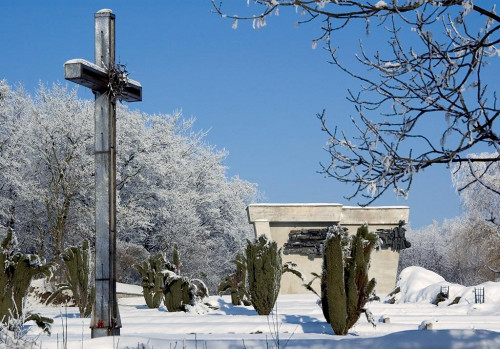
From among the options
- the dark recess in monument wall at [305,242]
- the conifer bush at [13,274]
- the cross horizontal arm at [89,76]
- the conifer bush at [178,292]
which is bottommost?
the conifer bush at [178,292]

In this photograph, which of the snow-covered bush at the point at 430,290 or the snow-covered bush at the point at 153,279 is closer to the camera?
the snow-covered bush at the point at 153,279

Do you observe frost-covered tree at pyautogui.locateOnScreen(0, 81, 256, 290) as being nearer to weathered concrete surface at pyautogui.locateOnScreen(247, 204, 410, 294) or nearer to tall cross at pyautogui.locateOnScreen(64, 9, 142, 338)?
weathered concrete surface at pyautogui.locateOnScreen(247, 204, 410, 294)

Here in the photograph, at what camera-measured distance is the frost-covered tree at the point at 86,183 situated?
24.7 metres

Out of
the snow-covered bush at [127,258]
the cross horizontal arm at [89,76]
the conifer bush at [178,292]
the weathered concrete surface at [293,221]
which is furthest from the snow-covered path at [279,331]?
the snow-covered bush at [127,258]

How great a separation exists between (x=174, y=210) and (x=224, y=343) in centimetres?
2251

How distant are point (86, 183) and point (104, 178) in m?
17.5

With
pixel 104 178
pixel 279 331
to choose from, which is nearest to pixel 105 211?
pixel 104 178

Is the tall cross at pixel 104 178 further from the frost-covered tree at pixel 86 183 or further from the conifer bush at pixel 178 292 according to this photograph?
the frost-covered tree at pixel 86 183

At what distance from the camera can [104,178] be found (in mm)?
7590

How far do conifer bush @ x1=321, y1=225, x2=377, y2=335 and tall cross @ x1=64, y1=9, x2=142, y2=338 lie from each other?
3501mm

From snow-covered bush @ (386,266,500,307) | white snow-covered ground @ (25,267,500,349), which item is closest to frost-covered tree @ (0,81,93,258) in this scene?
white snow-covered ground @ (25,267,500,349)

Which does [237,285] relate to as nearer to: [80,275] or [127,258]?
[80,275]

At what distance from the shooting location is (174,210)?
92.2 feet

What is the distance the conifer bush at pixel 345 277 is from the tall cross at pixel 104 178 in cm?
350
